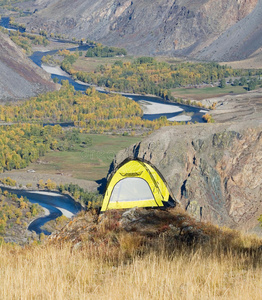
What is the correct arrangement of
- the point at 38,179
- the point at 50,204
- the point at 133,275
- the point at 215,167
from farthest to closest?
the point at 38,179
the point at 50,204
the point at 215,167
the point at 133,275

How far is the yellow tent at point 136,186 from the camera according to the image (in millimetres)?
29938

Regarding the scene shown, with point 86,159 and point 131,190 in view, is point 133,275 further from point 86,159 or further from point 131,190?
point 86,159

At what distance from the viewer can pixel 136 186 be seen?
30391mm

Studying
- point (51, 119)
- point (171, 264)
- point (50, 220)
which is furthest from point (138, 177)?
point (51, 119)

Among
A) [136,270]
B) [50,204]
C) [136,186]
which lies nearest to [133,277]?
[136,270]

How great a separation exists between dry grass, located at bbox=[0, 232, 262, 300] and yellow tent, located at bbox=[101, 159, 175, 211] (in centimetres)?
1154

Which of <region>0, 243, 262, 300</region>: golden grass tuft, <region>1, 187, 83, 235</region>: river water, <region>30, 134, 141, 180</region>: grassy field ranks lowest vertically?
<region>1, 187, 83, 235</region>: river water

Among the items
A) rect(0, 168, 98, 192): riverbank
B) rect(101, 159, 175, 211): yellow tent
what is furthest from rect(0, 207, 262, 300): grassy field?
rect(0, 168, 98, 192): riverbank

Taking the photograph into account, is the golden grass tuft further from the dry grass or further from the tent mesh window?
the tent mesh window

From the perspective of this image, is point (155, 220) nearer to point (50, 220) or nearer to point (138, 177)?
point (138, 177)

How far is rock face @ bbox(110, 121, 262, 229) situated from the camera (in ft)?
298

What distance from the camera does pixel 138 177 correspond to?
30.6m

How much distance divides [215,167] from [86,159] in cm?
5505

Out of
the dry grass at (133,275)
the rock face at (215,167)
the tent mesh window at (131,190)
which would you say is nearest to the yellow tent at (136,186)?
the tent mesh window at (131,190)
